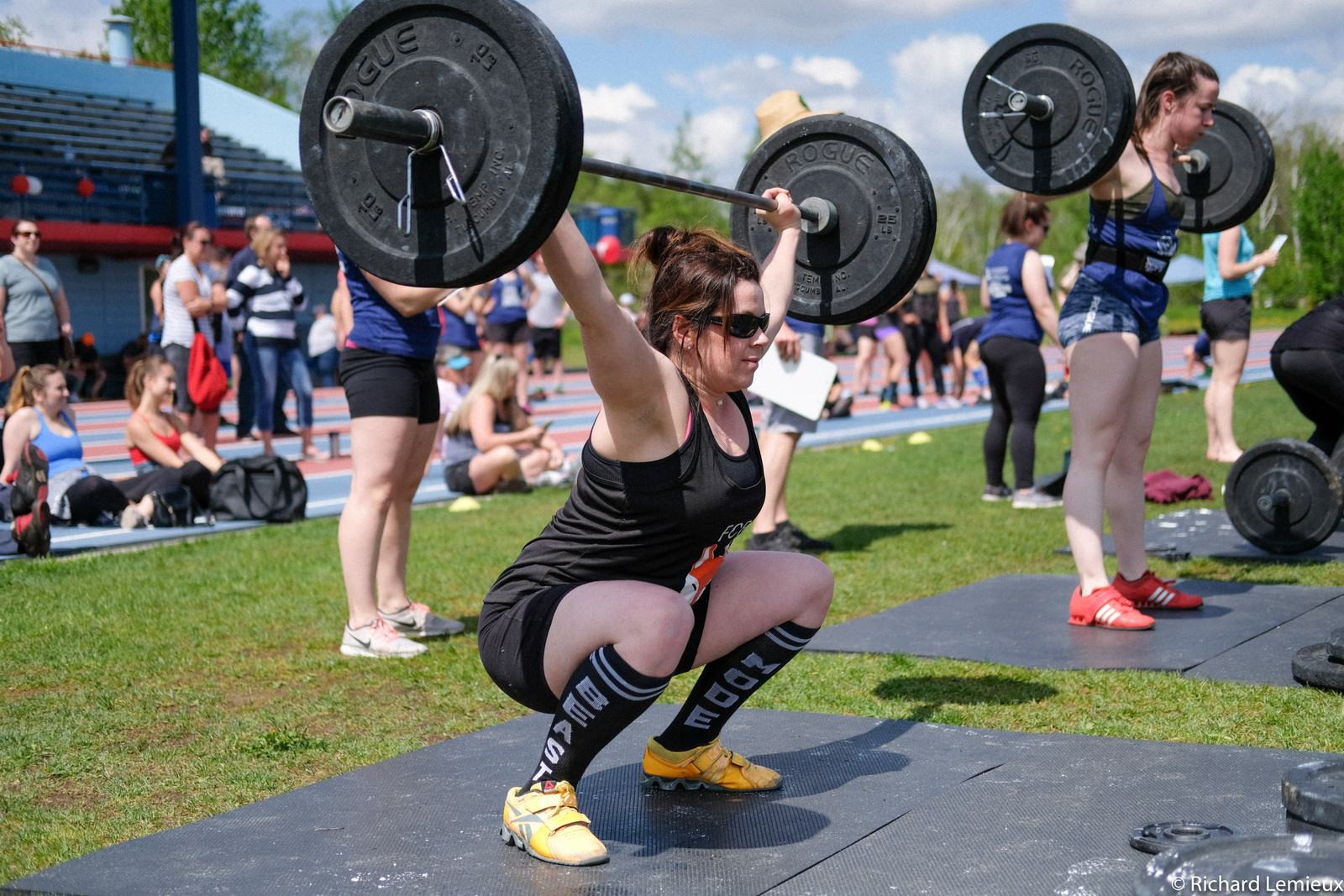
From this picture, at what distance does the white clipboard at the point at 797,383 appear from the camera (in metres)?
6.06

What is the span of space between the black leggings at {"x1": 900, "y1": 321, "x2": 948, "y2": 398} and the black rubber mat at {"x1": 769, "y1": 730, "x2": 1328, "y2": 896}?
12.8 metres

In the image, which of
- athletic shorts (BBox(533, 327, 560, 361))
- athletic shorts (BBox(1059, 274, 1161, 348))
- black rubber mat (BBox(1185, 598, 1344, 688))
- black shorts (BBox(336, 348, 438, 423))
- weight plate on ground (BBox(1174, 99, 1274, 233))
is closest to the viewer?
black rubber mat (BBox(1185, 598, 1344, 688))

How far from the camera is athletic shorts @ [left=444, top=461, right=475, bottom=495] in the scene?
335 inches

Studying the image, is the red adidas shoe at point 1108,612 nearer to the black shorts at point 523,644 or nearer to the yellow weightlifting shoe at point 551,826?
the black shorts at point 523,644

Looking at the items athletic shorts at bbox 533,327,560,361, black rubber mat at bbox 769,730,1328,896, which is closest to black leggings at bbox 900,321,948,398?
athletic shorts at bbox 533,327,560,361

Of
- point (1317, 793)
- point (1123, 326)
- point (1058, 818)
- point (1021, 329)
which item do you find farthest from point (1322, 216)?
point (1317, 793)

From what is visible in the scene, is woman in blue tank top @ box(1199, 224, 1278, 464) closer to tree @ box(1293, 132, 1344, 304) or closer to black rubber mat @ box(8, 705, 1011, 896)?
black rubber mat @ box(8, 705, 1011, 896)

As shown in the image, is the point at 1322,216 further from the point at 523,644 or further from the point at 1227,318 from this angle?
the point at 523,644

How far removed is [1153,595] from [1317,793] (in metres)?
2.65

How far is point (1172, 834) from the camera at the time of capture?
2.53m

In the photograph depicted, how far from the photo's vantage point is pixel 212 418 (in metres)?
8.85

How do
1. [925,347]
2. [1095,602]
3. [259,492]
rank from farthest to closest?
1. [925,347]
2. [259,492]
3. [1095,602]

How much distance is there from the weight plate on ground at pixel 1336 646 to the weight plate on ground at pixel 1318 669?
0.09 feet

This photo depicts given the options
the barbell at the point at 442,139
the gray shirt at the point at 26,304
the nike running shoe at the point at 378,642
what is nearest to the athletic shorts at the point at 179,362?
the gray shirt at the point at 26,304
